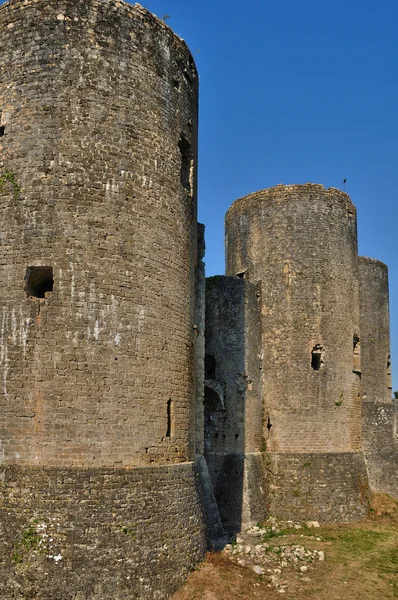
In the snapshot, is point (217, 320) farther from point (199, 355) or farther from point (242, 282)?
point (199, 355)

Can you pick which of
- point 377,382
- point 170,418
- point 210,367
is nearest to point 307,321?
point 210,367

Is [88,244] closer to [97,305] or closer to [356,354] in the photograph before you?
[97,305]

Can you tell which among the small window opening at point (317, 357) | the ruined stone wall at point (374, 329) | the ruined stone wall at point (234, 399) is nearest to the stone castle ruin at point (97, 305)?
the ruined stone wall at point (234, 399)

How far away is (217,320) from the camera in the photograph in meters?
17.1

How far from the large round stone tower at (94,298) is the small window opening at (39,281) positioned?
36mm

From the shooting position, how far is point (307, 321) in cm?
1744

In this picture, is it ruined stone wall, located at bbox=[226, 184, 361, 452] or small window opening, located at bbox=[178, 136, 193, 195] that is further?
ruined stone wall, located at bbox=[226, 184, 361, 452]

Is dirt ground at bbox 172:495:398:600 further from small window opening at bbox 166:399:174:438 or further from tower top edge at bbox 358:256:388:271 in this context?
tower top edge at bbox 358:256:388:271

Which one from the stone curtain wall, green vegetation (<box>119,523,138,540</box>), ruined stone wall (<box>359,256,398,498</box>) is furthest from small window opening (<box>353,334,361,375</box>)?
green vegetation (<box>119,523,138,540</box>)

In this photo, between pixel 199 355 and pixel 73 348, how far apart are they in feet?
16.1

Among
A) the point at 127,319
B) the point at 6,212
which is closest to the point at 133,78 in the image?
the point at 6,212

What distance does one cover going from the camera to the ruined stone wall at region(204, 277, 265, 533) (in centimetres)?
1585

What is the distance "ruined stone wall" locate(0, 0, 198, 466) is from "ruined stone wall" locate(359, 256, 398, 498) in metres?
11.3

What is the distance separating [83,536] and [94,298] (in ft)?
11.9
